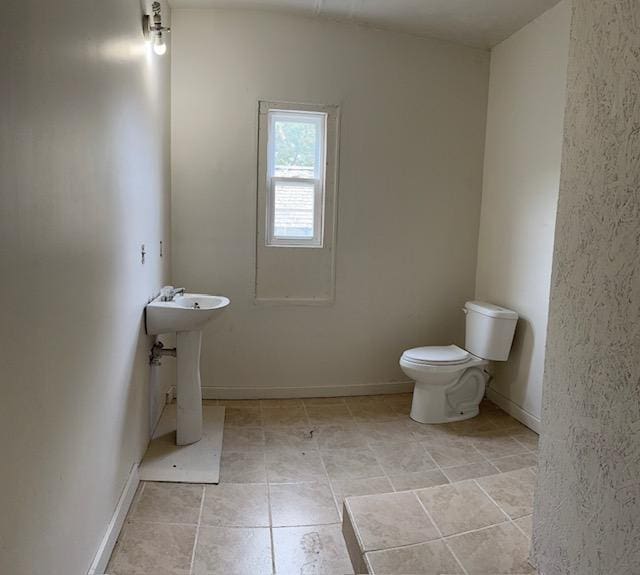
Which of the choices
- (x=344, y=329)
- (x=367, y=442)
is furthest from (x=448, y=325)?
(x=367, y=442)

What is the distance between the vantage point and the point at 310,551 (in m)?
1.89

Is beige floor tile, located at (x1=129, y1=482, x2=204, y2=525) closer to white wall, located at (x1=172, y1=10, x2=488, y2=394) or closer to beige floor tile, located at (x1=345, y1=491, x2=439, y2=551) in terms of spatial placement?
beige floor tile, located at (x1=345, y1=491, x2=439, y2=551)

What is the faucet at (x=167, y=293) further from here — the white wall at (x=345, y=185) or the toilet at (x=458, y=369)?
the toilet at (x=458, y=369)

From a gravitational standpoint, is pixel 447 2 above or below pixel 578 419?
above

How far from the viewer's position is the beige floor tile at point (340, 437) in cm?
280


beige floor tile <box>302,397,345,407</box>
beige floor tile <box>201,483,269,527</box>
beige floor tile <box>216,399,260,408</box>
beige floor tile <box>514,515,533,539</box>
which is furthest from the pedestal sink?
beige floor tile <box>514,515,533,539</box>

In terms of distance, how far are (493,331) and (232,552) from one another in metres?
2.08

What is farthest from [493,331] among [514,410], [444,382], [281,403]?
[281,403]

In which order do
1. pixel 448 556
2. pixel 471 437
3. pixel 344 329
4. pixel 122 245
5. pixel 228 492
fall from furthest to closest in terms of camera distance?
pixel 344 329 → pixel 471 437 → pixel 228 492 → pixel 122 245 → pixel 448 556

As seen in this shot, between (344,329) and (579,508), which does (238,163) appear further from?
(579,508)

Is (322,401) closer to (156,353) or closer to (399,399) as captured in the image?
(399,399)

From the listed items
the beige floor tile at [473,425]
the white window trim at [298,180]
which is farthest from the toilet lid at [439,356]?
the white window trim at [298,180]

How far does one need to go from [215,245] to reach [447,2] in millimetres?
2073

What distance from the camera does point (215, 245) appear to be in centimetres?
329
